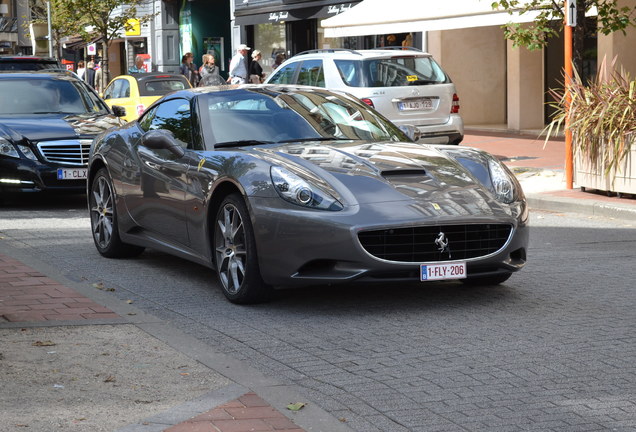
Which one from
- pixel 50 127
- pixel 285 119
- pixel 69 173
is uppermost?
pixel 285 119

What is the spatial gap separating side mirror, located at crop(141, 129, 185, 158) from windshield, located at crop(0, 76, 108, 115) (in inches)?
268

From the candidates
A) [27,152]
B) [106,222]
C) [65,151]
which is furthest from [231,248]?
[27,152]

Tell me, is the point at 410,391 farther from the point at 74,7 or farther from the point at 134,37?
the point at 134,37

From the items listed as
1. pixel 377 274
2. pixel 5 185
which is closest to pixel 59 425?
pixel 377 274

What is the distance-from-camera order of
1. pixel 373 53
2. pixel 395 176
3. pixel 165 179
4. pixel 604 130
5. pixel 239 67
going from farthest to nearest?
pixel 239 67 < pixel 373 53 < pixel 604 130 < pixel 165 179 < pixel 395 176

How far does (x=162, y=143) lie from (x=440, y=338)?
2767 millimetres

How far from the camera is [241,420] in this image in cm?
491

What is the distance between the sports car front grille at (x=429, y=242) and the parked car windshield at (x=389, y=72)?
11017 mm

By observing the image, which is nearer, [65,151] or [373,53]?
[65,151]

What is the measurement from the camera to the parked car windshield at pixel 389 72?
18.3m

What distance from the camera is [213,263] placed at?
791 cm

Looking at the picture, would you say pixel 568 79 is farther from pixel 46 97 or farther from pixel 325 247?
pixel 325 247

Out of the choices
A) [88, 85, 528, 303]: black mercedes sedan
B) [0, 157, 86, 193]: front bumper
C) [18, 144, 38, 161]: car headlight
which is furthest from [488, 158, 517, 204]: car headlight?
[18, 144, 38, 161]: car headlight

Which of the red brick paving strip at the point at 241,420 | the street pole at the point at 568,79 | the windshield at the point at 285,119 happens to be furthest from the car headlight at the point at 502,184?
the street pole at the point at 568,79
